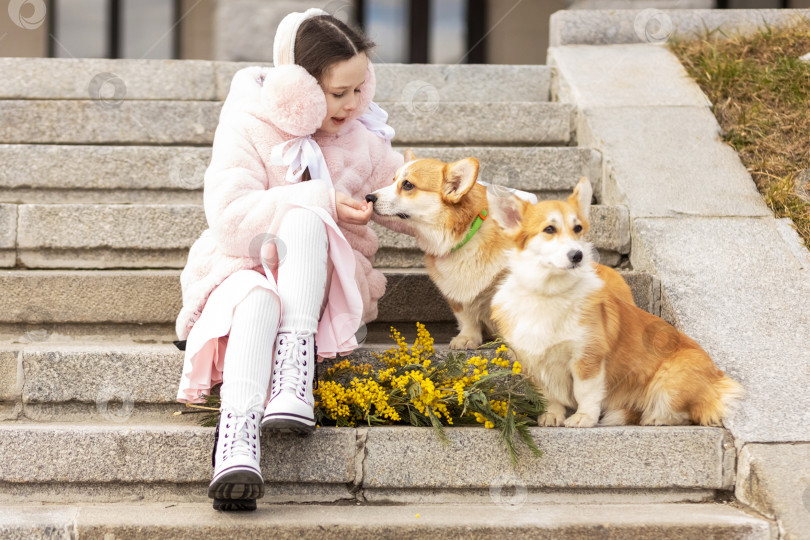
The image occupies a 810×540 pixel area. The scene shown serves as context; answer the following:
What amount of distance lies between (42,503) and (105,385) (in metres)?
0.46

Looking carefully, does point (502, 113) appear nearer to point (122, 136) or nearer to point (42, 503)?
point (122, 136)

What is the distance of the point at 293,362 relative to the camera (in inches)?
91.6

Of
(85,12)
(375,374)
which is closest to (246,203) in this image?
(375,374)

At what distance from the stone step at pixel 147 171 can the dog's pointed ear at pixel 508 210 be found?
4.14 ft

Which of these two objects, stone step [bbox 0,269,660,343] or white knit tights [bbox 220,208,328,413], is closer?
white knit tights [bbox 220,208,328,413]

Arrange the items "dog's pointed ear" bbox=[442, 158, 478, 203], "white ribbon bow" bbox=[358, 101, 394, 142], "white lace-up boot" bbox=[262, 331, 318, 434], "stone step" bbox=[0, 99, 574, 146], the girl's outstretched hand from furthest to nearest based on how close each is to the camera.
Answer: "stone step" bbox=[0, 99, 574, 146] → "white ribbon bow" bbox=[358, 101, 394, 142] → "dog's pointed ear" bbox=[442, 158, 478, 203] → the girl's outstretched hand → "white lace-up boot" bbox=[262, 331, 318, 434]

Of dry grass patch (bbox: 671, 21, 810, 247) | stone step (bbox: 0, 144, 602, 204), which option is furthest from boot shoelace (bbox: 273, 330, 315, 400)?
dry grass patch (bbox: 671, 21, 810, 247)

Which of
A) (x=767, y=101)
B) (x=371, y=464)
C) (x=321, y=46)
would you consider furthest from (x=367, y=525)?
(x=767, y=101)

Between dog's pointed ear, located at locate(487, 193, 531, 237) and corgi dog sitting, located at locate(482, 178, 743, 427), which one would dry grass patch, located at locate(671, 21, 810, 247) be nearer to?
corgi dog sitting, located at locate(482, 178, 743, 427)

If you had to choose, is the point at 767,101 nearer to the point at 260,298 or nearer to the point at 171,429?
the point at 260,298

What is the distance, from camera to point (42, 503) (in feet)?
7.91

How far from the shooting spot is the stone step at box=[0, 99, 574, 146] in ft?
13.6

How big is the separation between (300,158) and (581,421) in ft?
4.45

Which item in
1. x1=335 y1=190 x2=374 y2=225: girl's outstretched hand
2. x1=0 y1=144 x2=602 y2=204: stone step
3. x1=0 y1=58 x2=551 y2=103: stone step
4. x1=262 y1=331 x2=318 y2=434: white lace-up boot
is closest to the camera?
x1=262 y1=331 x2=318 y2=434: white lace-up boot
